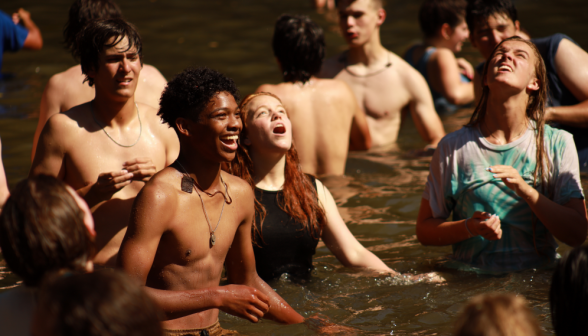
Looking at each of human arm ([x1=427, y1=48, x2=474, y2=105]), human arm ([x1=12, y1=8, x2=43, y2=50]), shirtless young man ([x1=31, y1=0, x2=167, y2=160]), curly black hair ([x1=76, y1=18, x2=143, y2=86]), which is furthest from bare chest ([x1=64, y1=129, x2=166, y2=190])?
human arm ([x1=12, y1=8, x2=43, y2=50])

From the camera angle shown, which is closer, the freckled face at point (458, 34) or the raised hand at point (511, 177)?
the raised hand at point (511, 177)

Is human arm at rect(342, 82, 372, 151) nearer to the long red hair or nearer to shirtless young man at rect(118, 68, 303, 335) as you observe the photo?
the long red hair

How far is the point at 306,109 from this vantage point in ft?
19.0

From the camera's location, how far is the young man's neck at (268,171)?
13.5 ft

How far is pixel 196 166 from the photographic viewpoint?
3207mm

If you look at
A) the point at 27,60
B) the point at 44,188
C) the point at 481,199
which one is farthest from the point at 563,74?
the point at 27,60

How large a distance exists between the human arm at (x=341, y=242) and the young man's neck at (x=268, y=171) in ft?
0.93

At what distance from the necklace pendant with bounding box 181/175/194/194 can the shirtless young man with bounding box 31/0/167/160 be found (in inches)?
76.9

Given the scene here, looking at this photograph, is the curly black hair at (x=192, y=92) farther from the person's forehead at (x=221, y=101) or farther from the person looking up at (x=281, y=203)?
the person looking up at (x=281, y=203)

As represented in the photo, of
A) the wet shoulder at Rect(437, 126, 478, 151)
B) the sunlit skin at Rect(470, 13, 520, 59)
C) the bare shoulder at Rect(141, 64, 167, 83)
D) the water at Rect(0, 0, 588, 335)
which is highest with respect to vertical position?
the sunlit skin at Rect(470, 13, 520, 59)

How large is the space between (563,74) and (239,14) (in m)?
10.2

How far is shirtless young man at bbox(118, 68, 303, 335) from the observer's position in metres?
2.95

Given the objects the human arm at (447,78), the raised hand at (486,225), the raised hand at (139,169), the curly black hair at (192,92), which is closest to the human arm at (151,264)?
the curly black hair at (192,92)

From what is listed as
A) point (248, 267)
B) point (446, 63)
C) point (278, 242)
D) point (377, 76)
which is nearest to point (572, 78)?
point (377, 76)
